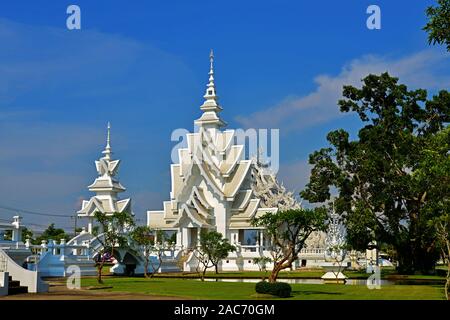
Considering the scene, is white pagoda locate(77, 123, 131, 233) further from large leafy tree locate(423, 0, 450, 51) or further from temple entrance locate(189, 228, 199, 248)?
large leafy tree locate(423, 0, 450, 51)

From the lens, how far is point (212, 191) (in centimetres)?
6347

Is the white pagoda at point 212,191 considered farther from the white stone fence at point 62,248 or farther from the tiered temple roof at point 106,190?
the white stone fence at point 62,248

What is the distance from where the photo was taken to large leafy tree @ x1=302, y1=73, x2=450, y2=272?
1576 inches

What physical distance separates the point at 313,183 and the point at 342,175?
218 centimetres

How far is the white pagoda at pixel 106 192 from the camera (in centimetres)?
6000

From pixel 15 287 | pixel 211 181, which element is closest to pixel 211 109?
pixel 211 181

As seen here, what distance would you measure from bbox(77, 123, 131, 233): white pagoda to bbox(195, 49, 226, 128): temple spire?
32.4 feet

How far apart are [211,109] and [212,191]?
866 centimetres

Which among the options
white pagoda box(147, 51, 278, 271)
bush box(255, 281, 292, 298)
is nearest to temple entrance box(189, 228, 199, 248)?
white pagoda box(147, 51, 278, 271)

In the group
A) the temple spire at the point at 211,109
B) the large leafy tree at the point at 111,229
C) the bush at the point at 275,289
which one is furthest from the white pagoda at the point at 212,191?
the bush at the point at 275,289

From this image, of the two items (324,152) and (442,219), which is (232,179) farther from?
(442,219)

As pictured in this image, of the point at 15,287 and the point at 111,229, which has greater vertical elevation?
the point at 111,229

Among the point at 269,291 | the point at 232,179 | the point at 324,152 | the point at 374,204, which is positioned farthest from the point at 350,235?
the point at 232,179

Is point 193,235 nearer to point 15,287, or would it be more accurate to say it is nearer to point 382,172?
point 382,172
